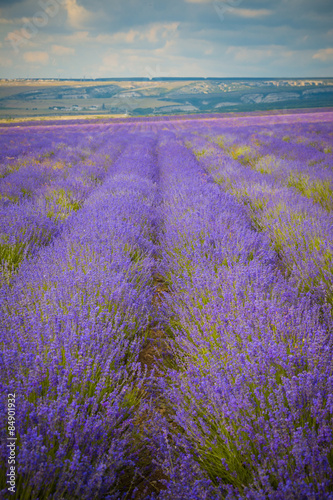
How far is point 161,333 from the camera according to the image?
7.81ft

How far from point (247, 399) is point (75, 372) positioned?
0.70m

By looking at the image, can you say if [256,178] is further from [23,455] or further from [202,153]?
[23,455]

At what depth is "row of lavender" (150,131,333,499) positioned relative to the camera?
98cm

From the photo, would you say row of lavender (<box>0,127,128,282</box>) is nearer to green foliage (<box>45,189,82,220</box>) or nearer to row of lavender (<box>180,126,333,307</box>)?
green foliage (<box>45,189,82,220</box>)

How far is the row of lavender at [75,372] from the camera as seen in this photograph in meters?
0.94

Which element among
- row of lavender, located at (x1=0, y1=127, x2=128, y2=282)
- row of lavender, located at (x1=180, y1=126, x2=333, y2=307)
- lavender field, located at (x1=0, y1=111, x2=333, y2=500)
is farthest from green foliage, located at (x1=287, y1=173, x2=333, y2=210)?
row of lavender, located at (x1=0, y1=127, x2=128, y2=282)

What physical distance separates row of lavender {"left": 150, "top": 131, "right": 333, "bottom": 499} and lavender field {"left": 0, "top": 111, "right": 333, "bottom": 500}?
10 mm

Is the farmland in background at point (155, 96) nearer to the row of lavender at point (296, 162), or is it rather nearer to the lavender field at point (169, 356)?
the row of lavender at point (296, 162)

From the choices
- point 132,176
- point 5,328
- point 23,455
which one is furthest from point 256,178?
point 23,455

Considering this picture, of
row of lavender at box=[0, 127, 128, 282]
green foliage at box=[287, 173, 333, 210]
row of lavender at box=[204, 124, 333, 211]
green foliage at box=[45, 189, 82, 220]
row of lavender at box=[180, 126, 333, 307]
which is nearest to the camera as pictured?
row of lavender at box=[180, 126, 333, 307]

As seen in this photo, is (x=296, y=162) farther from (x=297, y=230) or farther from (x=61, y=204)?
(x=61, y=204)

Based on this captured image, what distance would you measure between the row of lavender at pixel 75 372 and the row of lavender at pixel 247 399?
0.70 ft

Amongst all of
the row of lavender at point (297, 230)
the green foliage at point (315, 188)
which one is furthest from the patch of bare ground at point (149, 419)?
the green foliage at point (315, 188)

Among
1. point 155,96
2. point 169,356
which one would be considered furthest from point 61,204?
point 155,96
